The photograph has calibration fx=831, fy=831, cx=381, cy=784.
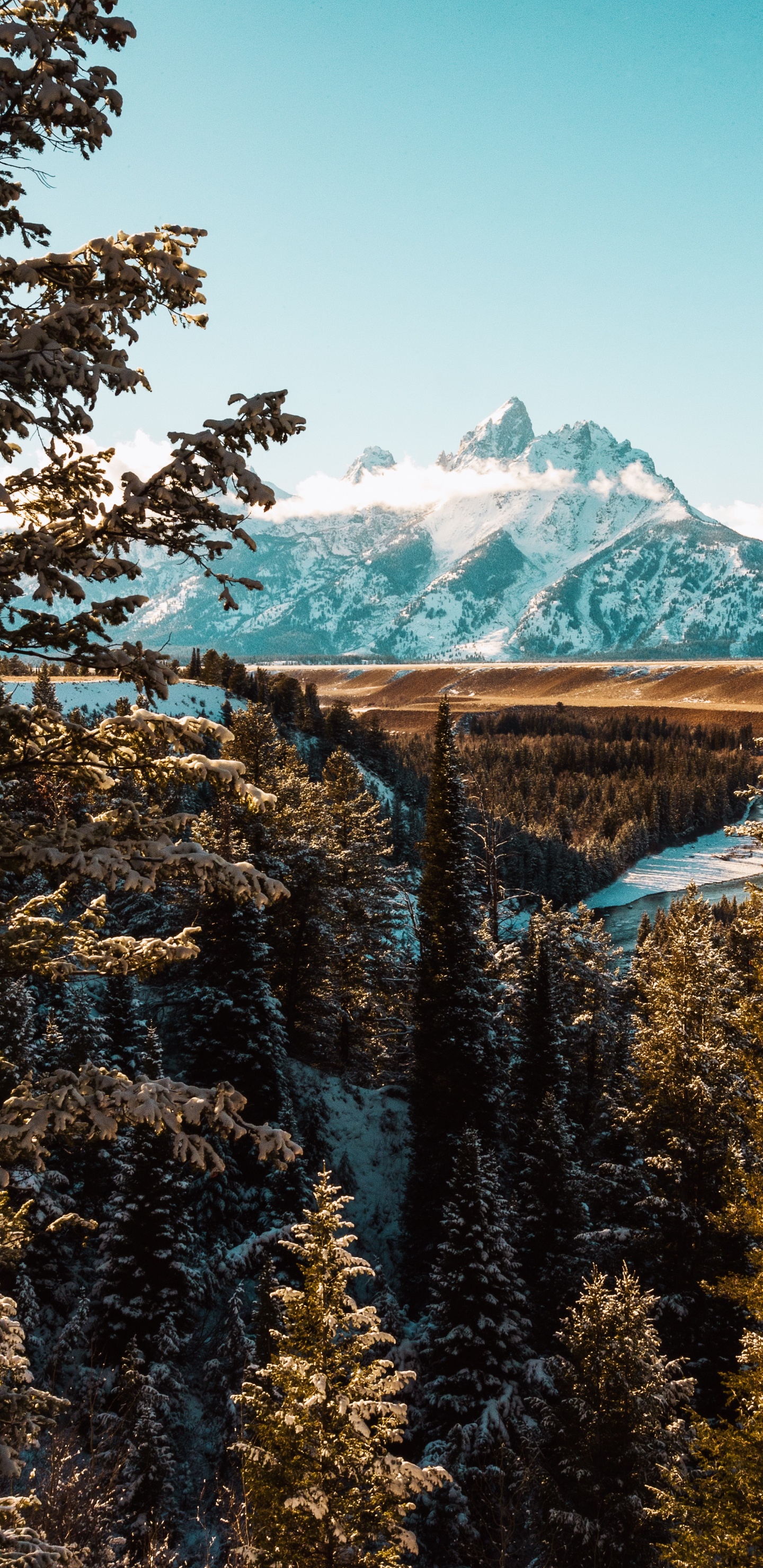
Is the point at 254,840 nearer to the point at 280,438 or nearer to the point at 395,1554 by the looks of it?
the point at 395,1554

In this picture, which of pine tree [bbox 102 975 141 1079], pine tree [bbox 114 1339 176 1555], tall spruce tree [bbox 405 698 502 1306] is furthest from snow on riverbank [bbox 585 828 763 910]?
pine tree [bbox 114 1339 176 1555]

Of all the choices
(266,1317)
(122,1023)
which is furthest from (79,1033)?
(266,1317)

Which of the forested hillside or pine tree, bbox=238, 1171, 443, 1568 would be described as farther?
the forested hillside

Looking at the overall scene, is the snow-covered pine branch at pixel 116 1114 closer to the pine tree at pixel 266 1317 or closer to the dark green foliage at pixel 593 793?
the pine tree at pixel 266 1317

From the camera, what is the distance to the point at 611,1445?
48.1ft

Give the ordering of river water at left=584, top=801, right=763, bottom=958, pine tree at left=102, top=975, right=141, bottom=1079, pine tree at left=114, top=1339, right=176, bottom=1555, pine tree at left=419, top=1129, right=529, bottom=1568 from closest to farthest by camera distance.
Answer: pine tree at left=114, top=1339, right=176, bottom=1555 < pine tree at left=419, top=1129, right=529, bottom=1568 < pine tree at left=102, top=975, right=141, bottom=1079 < river water at left=584, top=801, right=763, bottom=958

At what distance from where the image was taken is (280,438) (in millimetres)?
5457

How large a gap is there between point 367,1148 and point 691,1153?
1211 centimetres

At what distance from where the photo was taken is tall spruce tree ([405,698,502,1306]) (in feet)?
80.3

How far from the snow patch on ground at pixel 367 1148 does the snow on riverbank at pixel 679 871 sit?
2838 inches

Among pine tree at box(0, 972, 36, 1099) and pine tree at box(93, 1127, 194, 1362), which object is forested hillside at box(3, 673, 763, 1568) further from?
pine tree at box(0, 972, 36, 1099)

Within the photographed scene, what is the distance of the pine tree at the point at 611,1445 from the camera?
1437 cm

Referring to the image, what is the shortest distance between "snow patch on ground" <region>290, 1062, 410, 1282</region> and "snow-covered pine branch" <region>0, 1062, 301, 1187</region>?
22.0 metres

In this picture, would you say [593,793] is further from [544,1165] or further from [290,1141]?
[290,1141]
